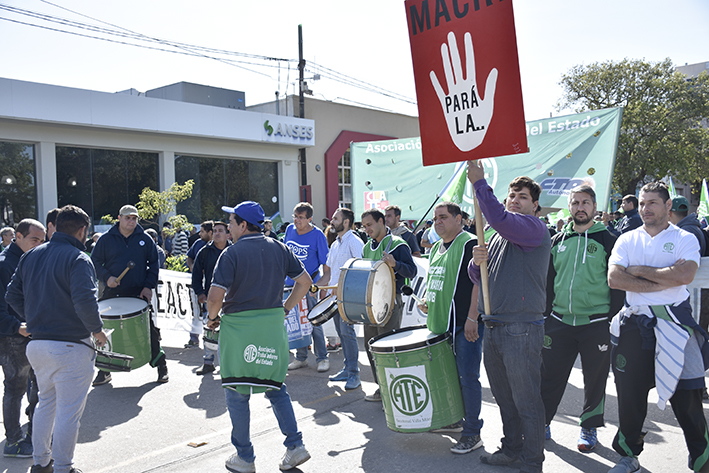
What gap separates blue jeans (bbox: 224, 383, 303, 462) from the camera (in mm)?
4160

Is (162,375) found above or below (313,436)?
above

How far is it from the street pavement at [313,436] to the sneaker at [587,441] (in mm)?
54

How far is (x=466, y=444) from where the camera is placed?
14.6 ft

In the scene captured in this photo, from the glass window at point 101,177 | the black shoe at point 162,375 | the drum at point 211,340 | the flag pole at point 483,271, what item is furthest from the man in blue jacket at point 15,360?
the glass window at point 101,177

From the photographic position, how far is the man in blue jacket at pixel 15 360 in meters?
4.70

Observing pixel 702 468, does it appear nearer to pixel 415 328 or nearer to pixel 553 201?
pixel 415 328

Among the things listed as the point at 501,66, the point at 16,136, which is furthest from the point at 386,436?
the point at 16,136

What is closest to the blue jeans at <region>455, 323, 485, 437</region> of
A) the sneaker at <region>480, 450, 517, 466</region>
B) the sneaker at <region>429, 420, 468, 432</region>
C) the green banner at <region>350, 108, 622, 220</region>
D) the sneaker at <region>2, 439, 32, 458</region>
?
the sneaker at <region>429, 420, 468, 432</region>

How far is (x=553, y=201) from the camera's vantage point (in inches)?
405

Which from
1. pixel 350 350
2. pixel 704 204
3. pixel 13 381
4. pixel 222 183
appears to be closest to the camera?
pixel 13 381

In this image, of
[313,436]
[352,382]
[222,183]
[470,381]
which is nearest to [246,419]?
[313,436]

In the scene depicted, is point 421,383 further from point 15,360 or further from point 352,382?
point 15,360

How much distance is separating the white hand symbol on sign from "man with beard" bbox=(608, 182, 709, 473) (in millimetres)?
1304

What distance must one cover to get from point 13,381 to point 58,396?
3.66 ft
